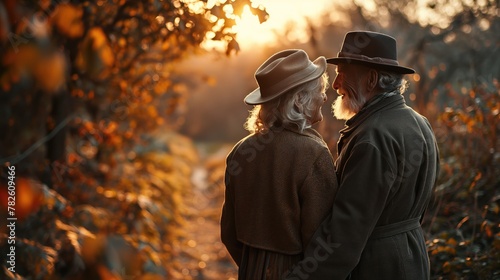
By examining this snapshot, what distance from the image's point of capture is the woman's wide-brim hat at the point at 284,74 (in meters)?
2.76

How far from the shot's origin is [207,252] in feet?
32.2

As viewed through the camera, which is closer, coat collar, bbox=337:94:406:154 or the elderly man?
the elderly man

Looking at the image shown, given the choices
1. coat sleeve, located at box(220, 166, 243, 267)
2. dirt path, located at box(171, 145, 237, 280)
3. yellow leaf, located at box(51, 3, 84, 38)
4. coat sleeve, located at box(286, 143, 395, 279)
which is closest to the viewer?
yellow leaf, located at box(51, 3, 84, 38)

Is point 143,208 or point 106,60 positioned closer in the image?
point 106,60

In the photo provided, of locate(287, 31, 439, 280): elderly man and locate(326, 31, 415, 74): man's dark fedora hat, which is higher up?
locate(326, 31, 415, 74): man's dark fedora hat

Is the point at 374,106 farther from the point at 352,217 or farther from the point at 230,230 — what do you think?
the point at 230,230

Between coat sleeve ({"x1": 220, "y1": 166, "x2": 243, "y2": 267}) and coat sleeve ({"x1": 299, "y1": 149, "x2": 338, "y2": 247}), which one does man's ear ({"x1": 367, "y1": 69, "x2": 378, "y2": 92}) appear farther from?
coat sleeve ({"x1": 220, "y1": 166, "x2": 243, "y2": 267})

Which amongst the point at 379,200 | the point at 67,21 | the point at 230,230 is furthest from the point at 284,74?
the point at 67,21

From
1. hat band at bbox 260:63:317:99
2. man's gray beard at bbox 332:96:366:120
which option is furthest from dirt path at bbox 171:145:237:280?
hat band at bbox 260:63:317:99

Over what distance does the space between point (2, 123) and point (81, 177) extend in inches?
39.5

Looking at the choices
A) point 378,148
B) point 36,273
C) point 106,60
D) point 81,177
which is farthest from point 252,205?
point 81,177

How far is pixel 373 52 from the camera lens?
9.61 feet

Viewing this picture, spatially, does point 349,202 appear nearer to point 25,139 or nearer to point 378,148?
point 378,148

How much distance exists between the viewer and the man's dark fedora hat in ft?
9.53
